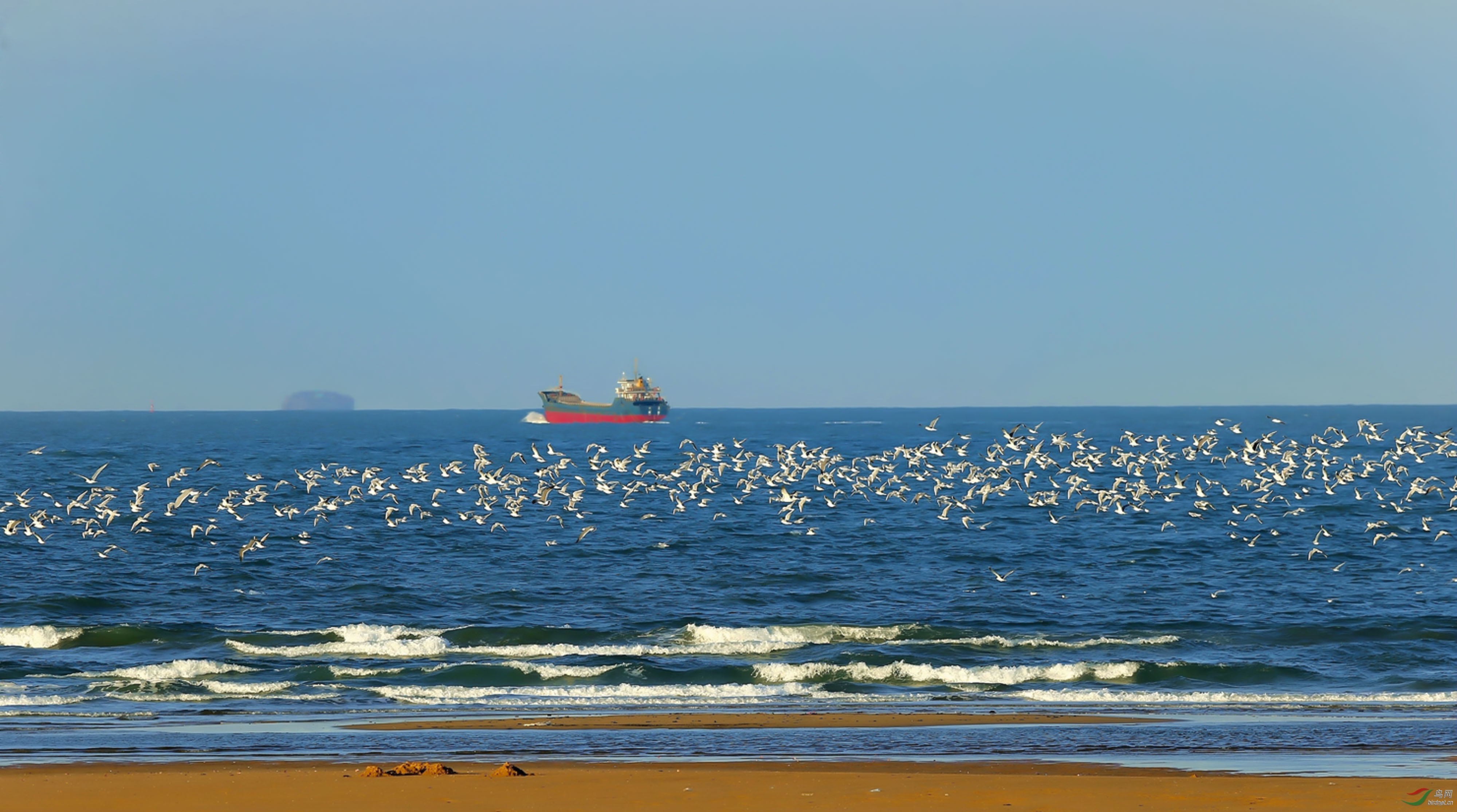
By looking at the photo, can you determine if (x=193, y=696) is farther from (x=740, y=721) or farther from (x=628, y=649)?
(x=740, y=721)

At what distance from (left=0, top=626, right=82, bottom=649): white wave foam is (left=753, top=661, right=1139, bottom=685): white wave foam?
18.4 meters

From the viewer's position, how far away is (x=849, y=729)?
26641 millimetres

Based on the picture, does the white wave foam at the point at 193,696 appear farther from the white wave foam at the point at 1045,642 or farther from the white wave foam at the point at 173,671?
the white wave foam at the point at 1045,642

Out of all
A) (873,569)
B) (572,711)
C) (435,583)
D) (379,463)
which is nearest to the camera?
(572,711)

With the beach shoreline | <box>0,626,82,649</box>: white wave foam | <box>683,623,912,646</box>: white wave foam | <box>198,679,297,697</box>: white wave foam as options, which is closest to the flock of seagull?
<box>683,623,912,646</box>: white wave foam

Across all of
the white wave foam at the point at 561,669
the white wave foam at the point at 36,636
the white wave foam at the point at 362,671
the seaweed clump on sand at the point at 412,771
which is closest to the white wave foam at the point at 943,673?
the white wave foam at the point at 561,669

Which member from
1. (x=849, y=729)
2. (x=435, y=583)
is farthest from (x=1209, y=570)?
(x=849, y=729)

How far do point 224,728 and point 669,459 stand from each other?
104889 mm

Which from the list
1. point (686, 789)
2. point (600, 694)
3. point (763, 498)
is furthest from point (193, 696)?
point (763, 498)

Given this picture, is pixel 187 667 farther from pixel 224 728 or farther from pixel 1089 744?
pixel 1089 744

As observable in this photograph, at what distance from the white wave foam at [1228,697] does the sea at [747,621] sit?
0.46 ft

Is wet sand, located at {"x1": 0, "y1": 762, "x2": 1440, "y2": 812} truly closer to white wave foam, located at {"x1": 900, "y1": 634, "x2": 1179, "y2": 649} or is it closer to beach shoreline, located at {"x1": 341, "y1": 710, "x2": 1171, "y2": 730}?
beach shoreline, located at {"x1": 341, "y1": 710, "x2": 1171, "y2": 730}

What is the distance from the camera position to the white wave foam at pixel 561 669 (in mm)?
33875

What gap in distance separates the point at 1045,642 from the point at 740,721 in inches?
511
